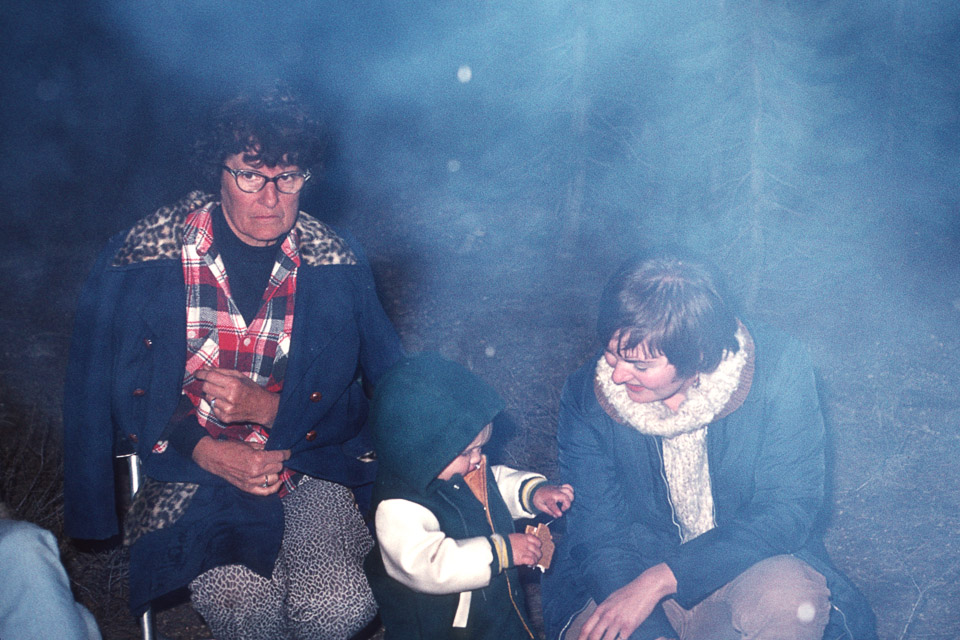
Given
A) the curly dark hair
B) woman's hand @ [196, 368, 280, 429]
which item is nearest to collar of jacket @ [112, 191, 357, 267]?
the curly dark hair

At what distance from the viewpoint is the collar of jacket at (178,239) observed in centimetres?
239

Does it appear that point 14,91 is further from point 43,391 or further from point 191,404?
point 191,404

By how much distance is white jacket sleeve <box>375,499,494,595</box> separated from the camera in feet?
6.33

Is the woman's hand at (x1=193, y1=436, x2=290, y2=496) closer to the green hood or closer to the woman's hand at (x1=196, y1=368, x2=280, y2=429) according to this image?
the woman's hand at (x1=196, y1=368, x2=280, y2=429)

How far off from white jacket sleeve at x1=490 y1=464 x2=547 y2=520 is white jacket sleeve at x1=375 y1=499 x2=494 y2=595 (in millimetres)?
340

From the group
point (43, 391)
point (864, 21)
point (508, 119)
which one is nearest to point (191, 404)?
point (43, 391)

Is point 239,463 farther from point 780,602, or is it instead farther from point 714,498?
point 780,602

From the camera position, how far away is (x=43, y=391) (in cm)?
511

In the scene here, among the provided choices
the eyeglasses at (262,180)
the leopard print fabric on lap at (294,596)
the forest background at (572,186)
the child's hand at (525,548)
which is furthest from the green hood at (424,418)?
the forest background at (572,186)

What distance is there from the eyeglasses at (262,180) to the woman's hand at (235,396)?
1.96ft

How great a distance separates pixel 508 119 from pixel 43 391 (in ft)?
20.0

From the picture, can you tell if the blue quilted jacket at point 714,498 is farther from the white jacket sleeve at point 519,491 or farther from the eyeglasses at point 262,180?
the eyeglasses at point 262,180

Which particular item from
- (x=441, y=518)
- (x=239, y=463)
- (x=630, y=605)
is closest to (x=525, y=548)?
(x=441, y=518)

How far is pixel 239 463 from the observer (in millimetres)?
2416
